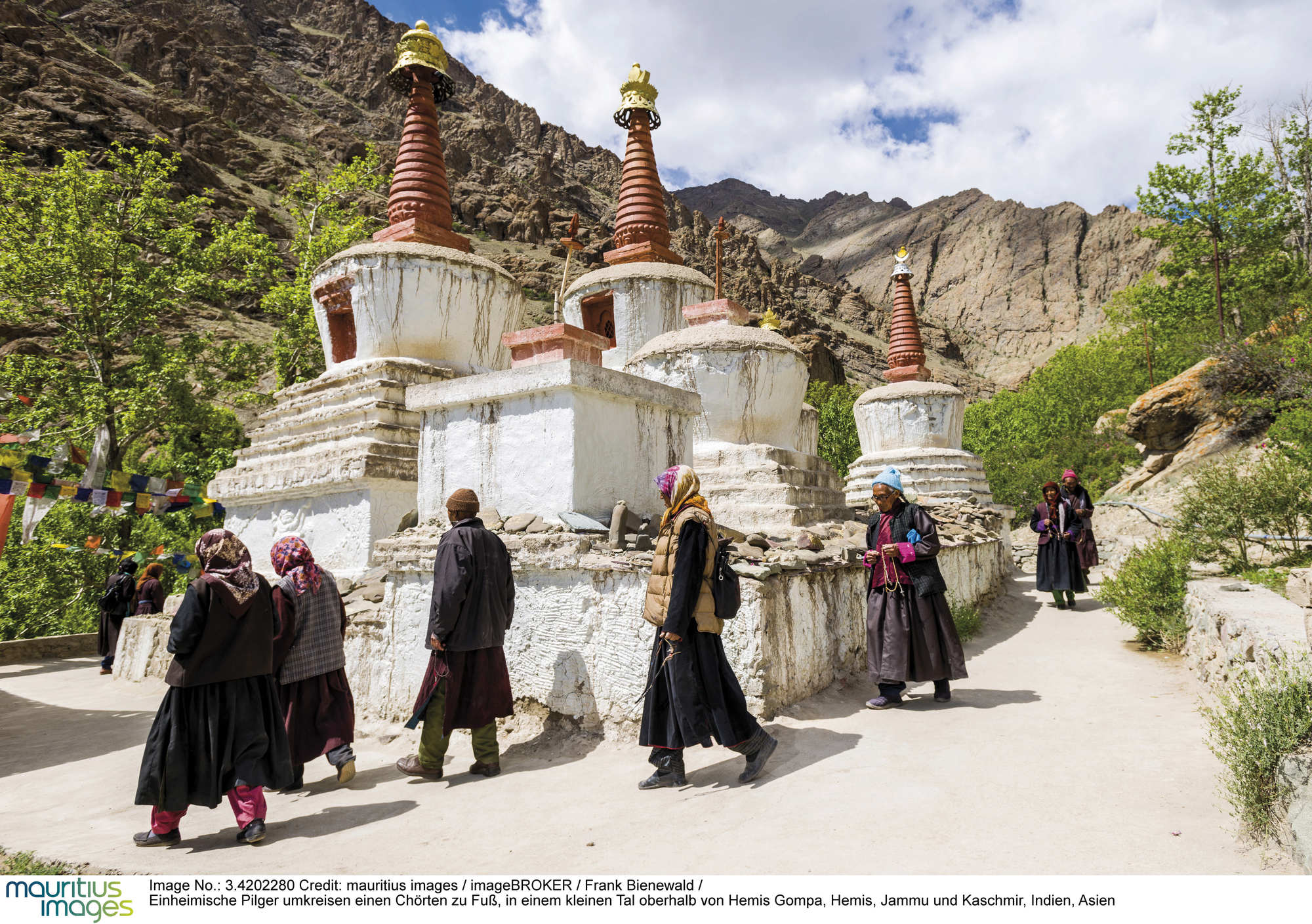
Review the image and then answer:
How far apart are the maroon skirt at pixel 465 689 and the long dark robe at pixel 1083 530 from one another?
28.3 ft

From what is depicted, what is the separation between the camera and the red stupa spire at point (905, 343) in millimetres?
18328

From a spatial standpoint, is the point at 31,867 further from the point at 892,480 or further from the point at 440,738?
the point at 892,480

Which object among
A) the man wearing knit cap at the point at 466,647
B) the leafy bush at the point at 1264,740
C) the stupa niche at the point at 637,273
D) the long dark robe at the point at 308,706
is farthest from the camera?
the stupa niche at the point at 637,273

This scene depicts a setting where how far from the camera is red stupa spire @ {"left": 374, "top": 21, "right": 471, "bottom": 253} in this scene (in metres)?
11.7

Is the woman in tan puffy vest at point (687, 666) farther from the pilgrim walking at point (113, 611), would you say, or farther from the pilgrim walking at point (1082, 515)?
the pilgrim walking at point (113, 611)

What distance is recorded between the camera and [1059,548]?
32.7 ft

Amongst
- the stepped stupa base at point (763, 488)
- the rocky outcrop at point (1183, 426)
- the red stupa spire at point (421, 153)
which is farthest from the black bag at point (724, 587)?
the rocky outcrop at point (1183, 426)

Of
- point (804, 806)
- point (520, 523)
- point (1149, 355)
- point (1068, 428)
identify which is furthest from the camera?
point (1149, 355)

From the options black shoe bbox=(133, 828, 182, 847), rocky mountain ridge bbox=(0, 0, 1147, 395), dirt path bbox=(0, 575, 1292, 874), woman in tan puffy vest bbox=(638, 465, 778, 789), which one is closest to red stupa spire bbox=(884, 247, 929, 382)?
dirt path bbox=(0, 575, 1292, 874)

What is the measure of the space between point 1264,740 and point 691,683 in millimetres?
2396

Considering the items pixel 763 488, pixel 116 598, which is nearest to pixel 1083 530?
pixel 763 488

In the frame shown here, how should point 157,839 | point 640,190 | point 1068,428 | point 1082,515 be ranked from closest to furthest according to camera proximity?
point 157,839 < point 1082,515 < point 640,190 < point 1068,428

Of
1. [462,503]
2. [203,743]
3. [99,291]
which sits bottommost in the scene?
[203,743]

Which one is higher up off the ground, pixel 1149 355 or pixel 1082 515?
pixel 1149 355
